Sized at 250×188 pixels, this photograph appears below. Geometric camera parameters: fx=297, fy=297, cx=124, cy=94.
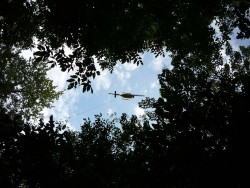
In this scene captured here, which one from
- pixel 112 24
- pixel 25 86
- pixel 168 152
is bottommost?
pixel 168 152

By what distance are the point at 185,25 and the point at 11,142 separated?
5.97 metres

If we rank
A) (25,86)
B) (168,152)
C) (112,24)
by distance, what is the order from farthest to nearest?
(25,86)
(112,24)
(168,152)

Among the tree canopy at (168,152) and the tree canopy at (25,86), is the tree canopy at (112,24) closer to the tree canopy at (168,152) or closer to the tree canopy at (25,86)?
the tree canopy at (168,152)

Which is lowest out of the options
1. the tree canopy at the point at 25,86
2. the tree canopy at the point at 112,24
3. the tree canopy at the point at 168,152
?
the tree canopy at the point at 168,152

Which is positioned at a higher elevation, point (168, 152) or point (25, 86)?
point (25, 86)

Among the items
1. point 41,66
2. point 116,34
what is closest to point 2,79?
point 41,66

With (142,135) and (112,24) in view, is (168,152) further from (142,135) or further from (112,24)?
(112,24)

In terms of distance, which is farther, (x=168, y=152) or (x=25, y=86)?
(x=25, y=86)

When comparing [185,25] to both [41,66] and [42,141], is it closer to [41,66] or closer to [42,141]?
[42,141]

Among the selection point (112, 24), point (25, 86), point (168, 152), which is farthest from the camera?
point (25, 86)

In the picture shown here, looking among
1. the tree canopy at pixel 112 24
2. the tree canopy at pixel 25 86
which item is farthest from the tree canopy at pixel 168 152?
the tree canopy at pixel 25 86

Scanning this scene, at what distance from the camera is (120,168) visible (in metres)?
6.25

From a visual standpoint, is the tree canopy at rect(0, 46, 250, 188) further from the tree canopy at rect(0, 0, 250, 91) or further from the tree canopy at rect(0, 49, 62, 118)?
the tree canopy at rect(0, 49, 62, 118)

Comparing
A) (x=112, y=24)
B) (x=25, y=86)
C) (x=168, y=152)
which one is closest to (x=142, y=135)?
(x=168, y=152)
